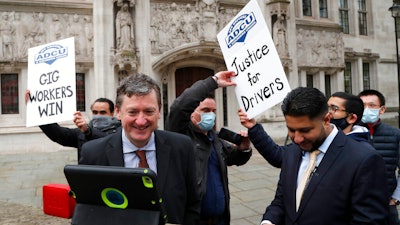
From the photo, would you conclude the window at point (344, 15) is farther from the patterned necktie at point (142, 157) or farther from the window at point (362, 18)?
the patterned necktie at point (142, 157)

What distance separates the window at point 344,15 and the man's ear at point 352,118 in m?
18.1

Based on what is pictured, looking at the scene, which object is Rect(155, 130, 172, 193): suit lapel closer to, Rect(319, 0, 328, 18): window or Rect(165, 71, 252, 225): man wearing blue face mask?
Rect(165, 71, 252, 225): man wearing blue face mask

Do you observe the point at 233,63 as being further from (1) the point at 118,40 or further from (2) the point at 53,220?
(1) the point at 118,40

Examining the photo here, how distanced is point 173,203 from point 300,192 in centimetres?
74

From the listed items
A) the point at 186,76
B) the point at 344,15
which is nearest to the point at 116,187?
the point at 186,76

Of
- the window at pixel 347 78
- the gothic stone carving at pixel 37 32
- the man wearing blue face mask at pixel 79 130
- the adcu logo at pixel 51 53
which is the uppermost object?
the gothic stone carving at pixel 37 32

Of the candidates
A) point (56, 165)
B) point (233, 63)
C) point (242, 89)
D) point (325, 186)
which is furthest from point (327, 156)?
point (56, 165)

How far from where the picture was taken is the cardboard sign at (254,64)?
3.17 metres

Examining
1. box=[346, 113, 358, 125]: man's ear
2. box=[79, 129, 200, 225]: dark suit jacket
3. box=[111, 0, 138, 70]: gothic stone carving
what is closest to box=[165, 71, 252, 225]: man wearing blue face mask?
box=[79, 129, 200, 225]: dark suit jacket

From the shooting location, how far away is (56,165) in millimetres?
9617

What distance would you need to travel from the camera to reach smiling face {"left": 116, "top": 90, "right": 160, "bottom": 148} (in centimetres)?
199

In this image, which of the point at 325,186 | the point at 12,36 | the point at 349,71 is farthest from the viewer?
the point at 349,71

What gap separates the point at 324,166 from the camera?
1965 millimetres

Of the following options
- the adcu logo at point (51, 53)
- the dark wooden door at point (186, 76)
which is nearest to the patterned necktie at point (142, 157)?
the adcu logo at point (51, 53)
